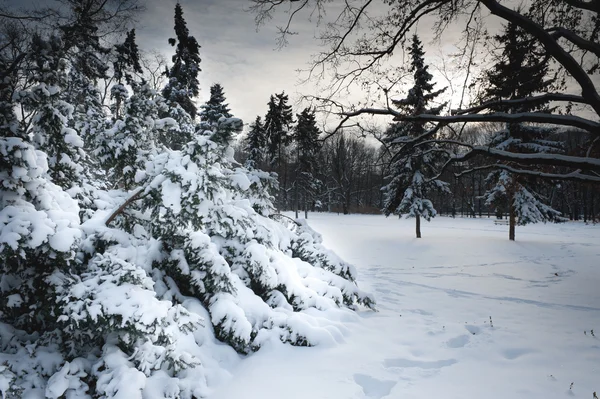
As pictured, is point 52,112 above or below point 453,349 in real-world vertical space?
above

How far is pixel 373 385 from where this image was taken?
10.9ft

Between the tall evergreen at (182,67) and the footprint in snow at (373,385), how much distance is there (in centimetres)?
1946

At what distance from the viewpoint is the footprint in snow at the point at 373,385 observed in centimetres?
315

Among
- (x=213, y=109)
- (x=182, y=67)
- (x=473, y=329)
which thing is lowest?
(x=473, y=329)

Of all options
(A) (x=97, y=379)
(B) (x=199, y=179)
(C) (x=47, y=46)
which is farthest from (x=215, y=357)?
(C) (x=47, y=46)

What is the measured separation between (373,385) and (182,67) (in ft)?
72.0

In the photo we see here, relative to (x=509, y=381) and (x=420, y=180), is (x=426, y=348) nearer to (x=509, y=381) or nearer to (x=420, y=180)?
(x=509, y=381)

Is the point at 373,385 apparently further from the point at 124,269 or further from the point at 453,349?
the point at 124,269

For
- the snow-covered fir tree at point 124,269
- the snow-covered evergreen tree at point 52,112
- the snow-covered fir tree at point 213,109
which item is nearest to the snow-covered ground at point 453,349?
the snow-covered fir tree at point 124,269

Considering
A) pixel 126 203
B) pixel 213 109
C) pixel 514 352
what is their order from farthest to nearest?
pixel 213 109, pixel 514 352, pixel 126 203

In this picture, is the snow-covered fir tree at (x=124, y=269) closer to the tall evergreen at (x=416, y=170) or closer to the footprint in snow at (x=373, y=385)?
the footprint in snow at (x=373, y=385)

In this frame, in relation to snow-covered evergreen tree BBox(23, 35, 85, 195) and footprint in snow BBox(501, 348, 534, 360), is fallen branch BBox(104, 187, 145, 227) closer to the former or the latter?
snow-covered evergreen tree BBox(23, 35, 85, 195)

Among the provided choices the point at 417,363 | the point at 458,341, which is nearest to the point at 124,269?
the point at 417,363

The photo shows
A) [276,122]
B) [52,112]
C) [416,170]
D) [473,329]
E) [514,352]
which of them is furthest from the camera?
[276,122]
